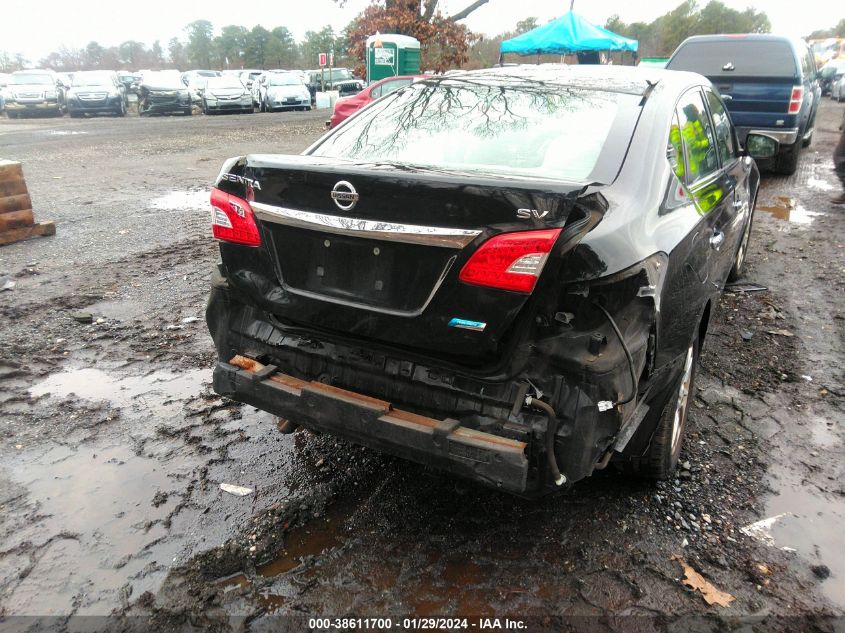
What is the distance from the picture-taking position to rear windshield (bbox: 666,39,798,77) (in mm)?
9928

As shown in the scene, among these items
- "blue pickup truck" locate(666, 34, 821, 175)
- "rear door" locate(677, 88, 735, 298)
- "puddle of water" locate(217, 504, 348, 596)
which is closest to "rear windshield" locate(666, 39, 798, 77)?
"blue pickup truck" locate(666, 34, 821, 175)

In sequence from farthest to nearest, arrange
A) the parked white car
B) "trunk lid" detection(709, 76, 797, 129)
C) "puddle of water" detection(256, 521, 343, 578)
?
the parked white car → "trunk lid" detection(709, 76, 797, 129) → "puddle of water" detection(256, 521, 343, 578)

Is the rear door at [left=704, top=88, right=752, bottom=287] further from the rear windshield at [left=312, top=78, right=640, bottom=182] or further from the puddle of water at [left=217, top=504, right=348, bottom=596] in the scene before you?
the puddle of water at [left=217, top=504, right=348, bottom=596]

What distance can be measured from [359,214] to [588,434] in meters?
1.11

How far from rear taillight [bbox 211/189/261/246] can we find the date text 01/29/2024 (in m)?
1.45

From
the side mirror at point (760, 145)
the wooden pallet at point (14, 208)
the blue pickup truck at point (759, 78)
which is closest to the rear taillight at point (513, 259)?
the side mirror at point (760, 145)

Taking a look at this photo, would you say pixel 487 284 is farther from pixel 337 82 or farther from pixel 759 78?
pixel 337 82

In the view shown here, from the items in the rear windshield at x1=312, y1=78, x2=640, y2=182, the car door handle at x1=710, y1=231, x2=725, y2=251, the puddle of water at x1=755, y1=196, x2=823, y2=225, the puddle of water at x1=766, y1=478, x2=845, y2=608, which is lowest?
the puddle of water at x1=766, y1=478, x2=845, y2=608

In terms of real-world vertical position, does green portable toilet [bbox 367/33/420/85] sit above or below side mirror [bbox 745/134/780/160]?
above

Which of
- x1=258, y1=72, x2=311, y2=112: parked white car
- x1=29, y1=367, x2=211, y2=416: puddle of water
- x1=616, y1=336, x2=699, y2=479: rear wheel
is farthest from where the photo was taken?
x1=258, y1=72, x2=311, y2=112: parked white car

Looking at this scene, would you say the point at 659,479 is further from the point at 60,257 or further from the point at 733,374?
the point at 60,257

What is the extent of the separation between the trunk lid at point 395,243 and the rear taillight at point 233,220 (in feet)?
0.21

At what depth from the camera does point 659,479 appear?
3.01 m

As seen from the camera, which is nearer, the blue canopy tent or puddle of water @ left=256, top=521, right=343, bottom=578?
puddle of water @ left=256, top=521, right=343, bottom=578
